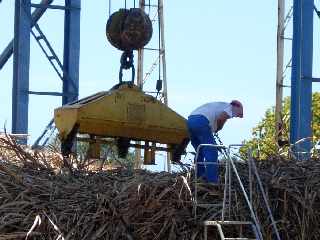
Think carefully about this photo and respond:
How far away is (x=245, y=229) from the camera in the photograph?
32.3ft

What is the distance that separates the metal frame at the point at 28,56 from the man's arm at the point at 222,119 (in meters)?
9.57

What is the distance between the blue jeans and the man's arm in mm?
179

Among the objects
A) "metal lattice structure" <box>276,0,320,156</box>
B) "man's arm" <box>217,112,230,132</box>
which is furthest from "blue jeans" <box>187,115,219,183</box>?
"metal lattice structure" <box>276,0,320,156</box>

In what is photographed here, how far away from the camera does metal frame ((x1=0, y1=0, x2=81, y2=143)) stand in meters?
20.3

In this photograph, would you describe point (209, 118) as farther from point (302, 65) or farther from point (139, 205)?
point (302, 65)

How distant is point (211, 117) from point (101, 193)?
5.68ft

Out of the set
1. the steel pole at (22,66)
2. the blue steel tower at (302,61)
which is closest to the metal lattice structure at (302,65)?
the blue steel tower at (302,61)

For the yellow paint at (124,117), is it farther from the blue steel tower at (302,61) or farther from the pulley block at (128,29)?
the blue steel tower at (302,61)

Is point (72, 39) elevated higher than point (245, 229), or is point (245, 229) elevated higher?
point (72, 39)

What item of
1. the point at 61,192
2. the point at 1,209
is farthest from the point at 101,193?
the point at 1,209

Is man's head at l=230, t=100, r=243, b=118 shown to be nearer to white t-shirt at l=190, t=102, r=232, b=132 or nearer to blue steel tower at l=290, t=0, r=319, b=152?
white t-shirt at l=190, t=102, r=232, b=132

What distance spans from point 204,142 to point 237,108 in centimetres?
57

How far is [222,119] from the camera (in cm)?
1105

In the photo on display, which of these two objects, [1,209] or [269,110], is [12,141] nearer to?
[1,209]
